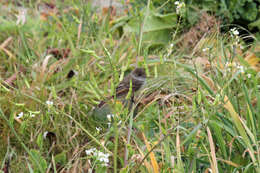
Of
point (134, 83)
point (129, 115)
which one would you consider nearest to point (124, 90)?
point (134, 83)

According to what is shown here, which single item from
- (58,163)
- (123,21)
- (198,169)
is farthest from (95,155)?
(123,21)

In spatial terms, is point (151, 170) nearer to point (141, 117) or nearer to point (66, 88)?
point (141, 117)

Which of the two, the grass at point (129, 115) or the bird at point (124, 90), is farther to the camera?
the bird at point (124, 90)

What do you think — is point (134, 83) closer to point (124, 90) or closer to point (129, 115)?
point (124, 90)

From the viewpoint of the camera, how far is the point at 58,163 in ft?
6.90

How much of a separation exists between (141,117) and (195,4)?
4.97 feet

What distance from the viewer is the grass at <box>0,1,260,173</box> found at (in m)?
1.53

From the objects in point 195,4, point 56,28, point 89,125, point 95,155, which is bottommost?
point 89,125

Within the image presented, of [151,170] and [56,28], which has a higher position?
[56,28]

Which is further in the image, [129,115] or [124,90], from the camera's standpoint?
[124,90]

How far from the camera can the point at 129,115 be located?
1546 millimetres

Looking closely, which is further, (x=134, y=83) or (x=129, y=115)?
(x=134, y=83)

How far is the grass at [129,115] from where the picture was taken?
5.01ft

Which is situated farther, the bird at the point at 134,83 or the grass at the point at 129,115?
the bird at the point at 134,83
